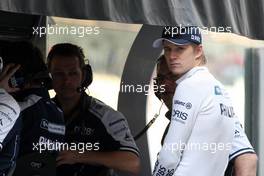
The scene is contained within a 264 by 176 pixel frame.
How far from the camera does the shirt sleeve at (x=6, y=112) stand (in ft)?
7.10

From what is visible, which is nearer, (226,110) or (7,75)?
(7,75)

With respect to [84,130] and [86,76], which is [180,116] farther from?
[86,76]

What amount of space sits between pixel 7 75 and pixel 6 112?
9.3 inches

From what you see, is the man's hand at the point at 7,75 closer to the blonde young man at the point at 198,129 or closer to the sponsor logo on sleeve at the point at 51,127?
the sponsor logo on sleeve at the point at 51,127

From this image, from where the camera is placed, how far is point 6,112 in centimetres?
220

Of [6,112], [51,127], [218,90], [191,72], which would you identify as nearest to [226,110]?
[218,90]

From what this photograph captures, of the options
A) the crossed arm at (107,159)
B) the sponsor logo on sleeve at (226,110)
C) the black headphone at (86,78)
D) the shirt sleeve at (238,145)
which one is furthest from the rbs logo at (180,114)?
the black headphone at (86,78)

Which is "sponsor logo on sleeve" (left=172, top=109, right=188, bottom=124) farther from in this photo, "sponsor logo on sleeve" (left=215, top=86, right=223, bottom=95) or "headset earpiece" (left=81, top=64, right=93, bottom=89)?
"headset earpiece" (left=81, top=64, right=93, bottom=89)

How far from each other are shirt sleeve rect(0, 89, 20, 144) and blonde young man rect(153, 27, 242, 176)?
64cm

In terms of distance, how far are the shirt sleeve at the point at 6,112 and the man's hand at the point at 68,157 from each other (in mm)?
763

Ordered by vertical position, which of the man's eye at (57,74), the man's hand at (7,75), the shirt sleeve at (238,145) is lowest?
the shirt sleeve at (238,145)

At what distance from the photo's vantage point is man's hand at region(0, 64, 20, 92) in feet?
7.68

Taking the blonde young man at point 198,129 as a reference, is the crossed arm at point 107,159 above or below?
below

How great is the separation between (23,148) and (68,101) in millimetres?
719
